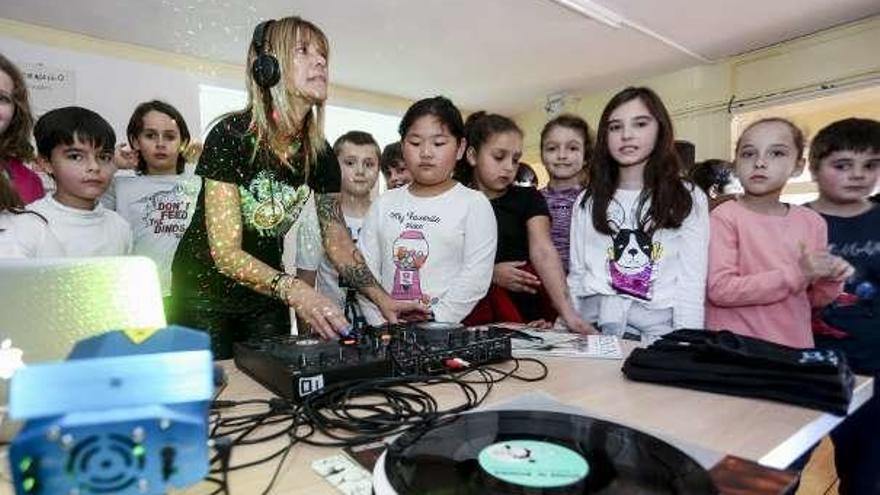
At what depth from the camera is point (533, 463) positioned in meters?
0.43

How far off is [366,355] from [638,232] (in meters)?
0.90

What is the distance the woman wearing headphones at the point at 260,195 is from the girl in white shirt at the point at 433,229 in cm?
20

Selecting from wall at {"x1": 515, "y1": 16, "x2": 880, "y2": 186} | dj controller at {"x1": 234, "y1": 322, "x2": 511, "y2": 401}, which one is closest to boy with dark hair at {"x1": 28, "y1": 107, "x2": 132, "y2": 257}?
dj controller at {"x1": 234, "y1": 322, "x2": 511, "y2": 401}

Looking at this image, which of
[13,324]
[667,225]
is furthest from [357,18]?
[13,324]

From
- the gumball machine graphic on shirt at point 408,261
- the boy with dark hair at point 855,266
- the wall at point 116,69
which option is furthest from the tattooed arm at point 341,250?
the wall at point 116,69

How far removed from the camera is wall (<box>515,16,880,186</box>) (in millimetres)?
3645

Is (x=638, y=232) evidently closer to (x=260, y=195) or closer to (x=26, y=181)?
(x=260, y=195)

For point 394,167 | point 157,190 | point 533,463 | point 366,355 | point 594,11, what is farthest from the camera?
point 594,11

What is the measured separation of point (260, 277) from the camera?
0.99 meters

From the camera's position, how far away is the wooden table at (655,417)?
493 millimetres

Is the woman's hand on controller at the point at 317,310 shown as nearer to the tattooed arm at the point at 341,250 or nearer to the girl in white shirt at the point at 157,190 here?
the tattooed arm at the point at 341,250

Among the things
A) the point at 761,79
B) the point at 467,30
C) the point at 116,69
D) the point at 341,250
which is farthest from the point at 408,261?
the point at 761,79

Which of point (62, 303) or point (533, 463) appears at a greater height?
point (62, 303)

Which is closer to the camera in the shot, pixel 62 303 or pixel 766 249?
pixel 62 303
